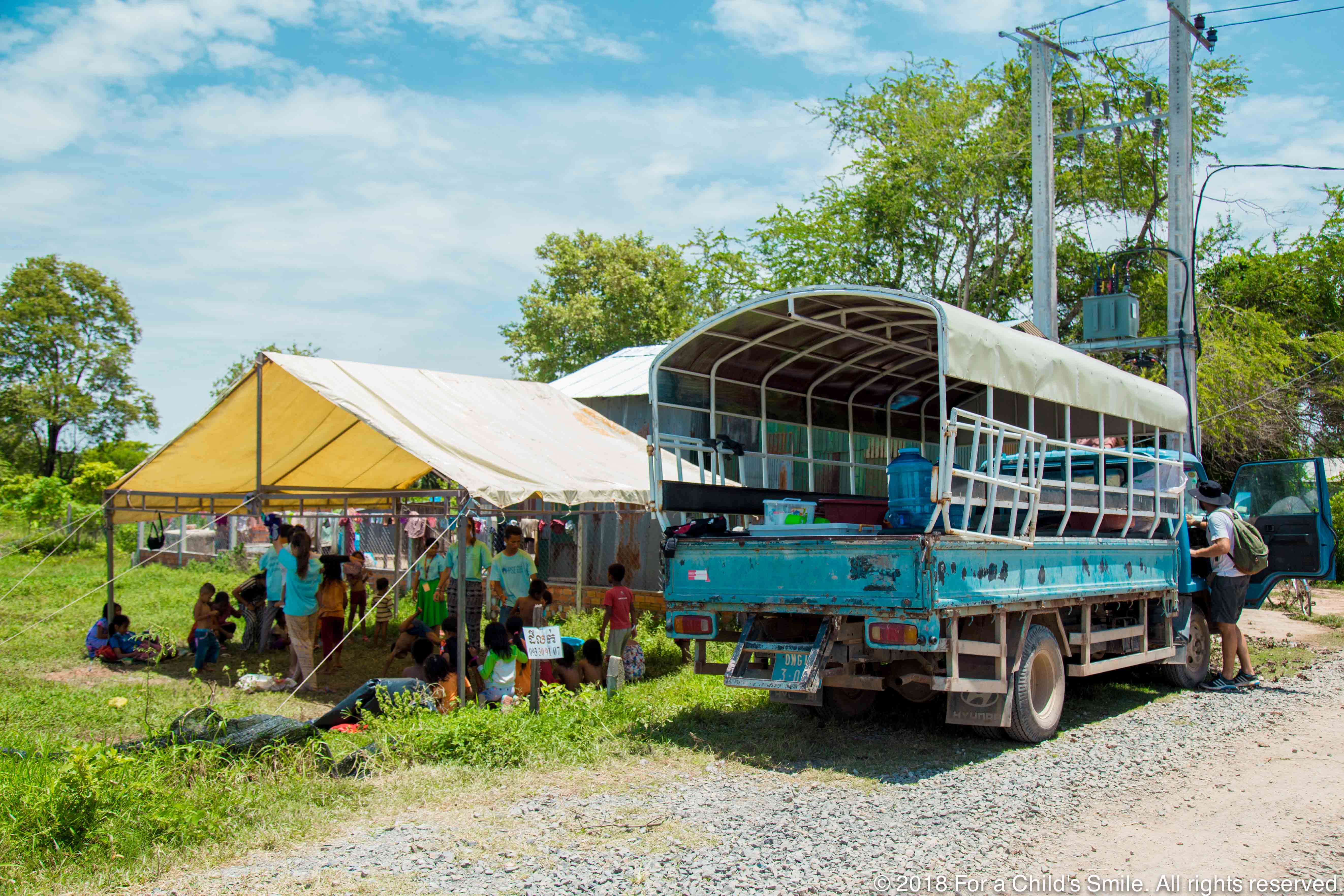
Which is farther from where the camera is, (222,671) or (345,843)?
(222,671)

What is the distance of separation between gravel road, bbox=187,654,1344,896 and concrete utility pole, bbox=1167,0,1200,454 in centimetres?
784

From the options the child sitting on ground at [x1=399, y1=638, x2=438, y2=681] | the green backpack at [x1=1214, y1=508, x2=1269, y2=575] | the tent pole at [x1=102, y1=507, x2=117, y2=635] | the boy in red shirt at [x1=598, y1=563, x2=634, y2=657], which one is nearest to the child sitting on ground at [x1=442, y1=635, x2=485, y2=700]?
the child sitting on ground at [x1=399, y1=638, x2=438, y2=681]

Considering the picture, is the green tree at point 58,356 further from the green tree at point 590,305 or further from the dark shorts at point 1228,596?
the dark shorts at point 1228,596

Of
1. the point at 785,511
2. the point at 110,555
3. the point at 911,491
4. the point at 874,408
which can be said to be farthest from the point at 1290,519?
the point at 110,555

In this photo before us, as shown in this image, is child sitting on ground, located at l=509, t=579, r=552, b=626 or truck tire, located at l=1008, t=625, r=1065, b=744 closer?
truck tire, located at l=1008, t=625, r=1065, b=744

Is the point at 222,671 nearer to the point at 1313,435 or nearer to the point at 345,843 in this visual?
the point at 345,843

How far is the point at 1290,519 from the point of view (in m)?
10.1

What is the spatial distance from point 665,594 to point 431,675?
7.22ft

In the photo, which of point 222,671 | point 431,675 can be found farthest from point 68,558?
point 431,675

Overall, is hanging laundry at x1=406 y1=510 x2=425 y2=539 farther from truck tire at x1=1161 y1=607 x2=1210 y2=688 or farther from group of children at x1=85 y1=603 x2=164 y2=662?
truck tire at x1=1161 y1=607 x2=1210 y2=688

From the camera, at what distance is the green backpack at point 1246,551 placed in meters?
9.38

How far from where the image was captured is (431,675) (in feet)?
27.1

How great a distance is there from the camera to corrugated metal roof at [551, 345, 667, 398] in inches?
820

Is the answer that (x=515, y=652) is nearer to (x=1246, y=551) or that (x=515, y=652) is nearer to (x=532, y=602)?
(x=532, y=602)
